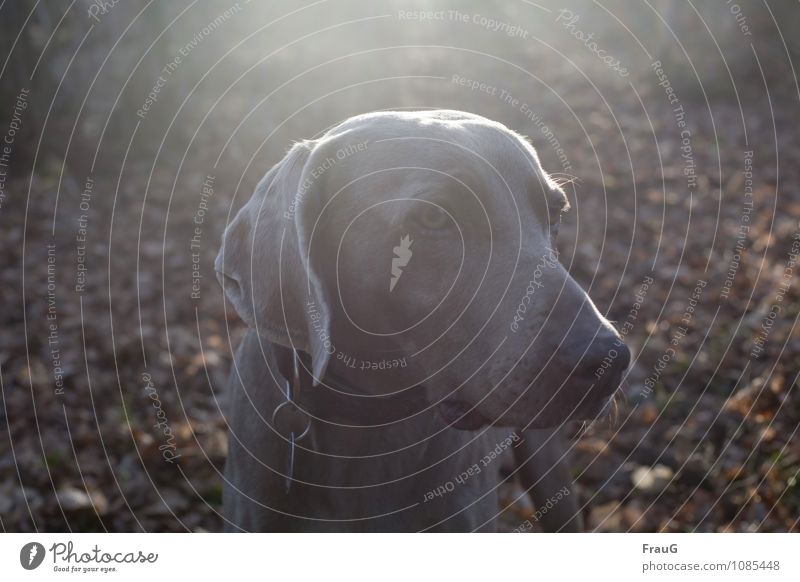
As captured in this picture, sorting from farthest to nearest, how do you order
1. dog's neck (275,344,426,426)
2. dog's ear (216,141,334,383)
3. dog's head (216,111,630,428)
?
dog's neck (275,344,426,426)
dog's ear (216,141,334,383)
dog's head (216,111,630,428)

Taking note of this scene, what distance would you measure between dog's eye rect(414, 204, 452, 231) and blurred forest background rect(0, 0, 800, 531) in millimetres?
1064

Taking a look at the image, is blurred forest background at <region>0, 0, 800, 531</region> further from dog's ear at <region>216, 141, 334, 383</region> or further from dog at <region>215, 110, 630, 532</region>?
dog's ear at <region>216, 141, 334, 383</region>

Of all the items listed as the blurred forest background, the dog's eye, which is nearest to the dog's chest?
the blurred forest background

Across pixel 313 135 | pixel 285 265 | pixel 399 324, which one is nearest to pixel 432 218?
pixel 399 324

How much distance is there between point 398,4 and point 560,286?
21.5ft

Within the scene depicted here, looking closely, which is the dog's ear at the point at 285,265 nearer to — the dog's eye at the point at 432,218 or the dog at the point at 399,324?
the dog at the point at 399,324

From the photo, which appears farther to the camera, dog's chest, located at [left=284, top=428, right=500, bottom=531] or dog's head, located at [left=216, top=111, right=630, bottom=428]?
dog's chest, located at [left=284, top=428, right=500, bottom=531]

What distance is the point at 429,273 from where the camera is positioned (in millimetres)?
2936

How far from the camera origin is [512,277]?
2.90 m

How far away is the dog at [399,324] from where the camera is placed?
2852 mm

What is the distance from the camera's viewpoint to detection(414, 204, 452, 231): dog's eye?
2850 millimetres

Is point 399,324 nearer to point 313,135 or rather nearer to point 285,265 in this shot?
point 285,265

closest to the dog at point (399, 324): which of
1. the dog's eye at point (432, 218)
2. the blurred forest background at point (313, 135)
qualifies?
the dog's eye at point (432, 218)
